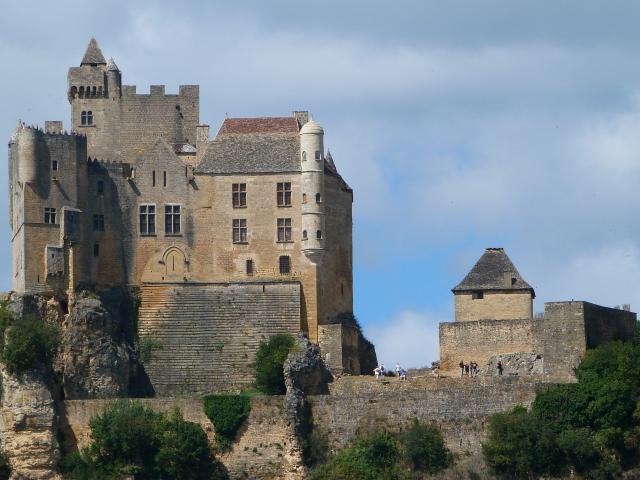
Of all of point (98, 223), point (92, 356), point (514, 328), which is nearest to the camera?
point (514, 328)

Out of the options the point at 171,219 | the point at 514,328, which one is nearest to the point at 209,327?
the point at 171,219

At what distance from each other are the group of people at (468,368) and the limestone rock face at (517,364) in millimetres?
233

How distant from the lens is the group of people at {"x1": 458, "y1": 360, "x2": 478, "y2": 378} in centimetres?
8631

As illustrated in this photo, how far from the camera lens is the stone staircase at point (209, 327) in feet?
289

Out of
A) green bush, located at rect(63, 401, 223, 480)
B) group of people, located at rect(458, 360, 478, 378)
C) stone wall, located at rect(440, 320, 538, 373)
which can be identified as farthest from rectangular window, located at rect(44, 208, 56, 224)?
group of people, located at rect(458, 360, 478, 378)

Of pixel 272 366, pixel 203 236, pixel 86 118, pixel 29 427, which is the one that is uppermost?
pixel 86 118

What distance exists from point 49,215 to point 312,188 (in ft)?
29.9

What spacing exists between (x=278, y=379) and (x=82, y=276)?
797cm

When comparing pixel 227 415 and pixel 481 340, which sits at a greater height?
pixel 481 340

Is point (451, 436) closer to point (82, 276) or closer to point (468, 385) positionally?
point (468, 385)

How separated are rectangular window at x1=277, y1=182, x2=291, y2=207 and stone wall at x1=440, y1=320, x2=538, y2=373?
7664mm

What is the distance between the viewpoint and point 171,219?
91250 millimetres

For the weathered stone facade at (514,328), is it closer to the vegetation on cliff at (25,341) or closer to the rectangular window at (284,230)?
the rectangular window at (284,230)

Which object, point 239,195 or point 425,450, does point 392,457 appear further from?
point 239,195
